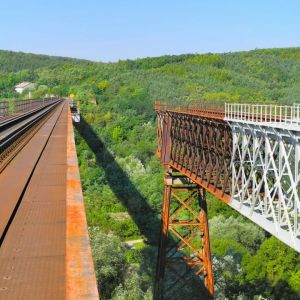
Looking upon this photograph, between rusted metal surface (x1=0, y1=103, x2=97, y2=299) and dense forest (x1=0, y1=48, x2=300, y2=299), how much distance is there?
12.7m

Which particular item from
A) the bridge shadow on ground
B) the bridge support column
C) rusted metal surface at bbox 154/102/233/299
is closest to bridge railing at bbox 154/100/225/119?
rusted metal surface at bbox 154/102/233/299

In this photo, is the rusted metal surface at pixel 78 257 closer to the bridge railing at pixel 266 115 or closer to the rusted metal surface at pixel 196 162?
the bridge railing at pixel 266 115

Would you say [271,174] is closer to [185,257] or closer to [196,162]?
[196,162]

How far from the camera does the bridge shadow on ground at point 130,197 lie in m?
23.4

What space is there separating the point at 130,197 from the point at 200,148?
32.3 m

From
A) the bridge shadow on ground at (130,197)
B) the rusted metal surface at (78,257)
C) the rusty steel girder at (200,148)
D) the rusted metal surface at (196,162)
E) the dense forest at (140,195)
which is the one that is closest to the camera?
the rusted metal surface at (78,257)

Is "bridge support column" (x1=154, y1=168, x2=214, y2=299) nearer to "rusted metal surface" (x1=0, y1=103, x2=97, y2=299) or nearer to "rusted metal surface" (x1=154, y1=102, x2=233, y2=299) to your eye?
"rusted metal surface" (x1=154, y1=102, x2=233, y2=299)

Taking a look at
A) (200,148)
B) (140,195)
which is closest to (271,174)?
(200,148)

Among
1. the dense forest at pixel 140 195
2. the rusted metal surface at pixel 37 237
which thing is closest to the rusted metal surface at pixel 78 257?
the rusted metal surface at pixel 37 237

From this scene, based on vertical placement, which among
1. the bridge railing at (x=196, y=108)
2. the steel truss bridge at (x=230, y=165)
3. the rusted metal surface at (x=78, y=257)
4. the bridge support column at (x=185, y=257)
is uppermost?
the bridge railing at (x=196, y=108)

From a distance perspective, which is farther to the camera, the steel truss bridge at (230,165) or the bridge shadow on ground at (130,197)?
the bridge shadow on ground at (130,197)

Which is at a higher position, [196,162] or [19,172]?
[19,172]

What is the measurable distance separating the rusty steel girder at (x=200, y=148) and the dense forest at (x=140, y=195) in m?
5.84

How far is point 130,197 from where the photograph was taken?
52.6 m
